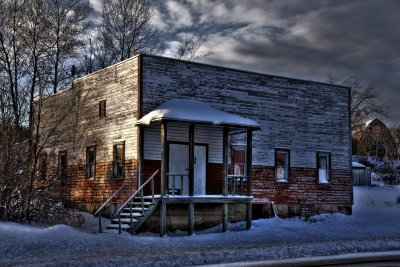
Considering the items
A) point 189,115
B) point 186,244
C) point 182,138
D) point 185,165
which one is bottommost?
point 186,244

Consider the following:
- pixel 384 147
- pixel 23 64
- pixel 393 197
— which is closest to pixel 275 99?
pixel 23 64

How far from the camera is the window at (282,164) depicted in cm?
2677

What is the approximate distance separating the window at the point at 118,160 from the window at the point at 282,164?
7343mm

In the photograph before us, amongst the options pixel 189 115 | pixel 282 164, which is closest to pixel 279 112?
pixel 282 164

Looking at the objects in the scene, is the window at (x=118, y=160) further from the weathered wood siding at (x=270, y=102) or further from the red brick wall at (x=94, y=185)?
the weathered wood siding at (x=270, y=102)

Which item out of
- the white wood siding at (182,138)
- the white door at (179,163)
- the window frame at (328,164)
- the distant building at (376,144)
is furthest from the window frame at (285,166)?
the distant building at (376,144)

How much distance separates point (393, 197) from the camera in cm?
4288

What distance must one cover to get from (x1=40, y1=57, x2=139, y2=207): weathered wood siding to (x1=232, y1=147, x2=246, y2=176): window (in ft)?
16.5

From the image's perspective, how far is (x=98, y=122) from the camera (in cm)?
2534

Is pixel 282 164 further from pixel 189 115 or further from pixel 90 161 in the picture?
pixel 90 161

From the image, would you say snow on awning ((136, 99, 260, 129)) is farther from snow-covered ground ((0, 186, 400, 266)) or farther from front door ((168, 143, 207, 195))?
snow-covered ground ((0, 186, 400, 266))

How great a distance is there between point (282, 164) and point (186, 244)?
10578mm

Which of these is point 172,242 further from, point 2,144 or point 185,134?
point 2,144

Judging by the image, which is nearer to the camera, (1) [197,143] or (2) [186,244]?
(2) [186,244]
